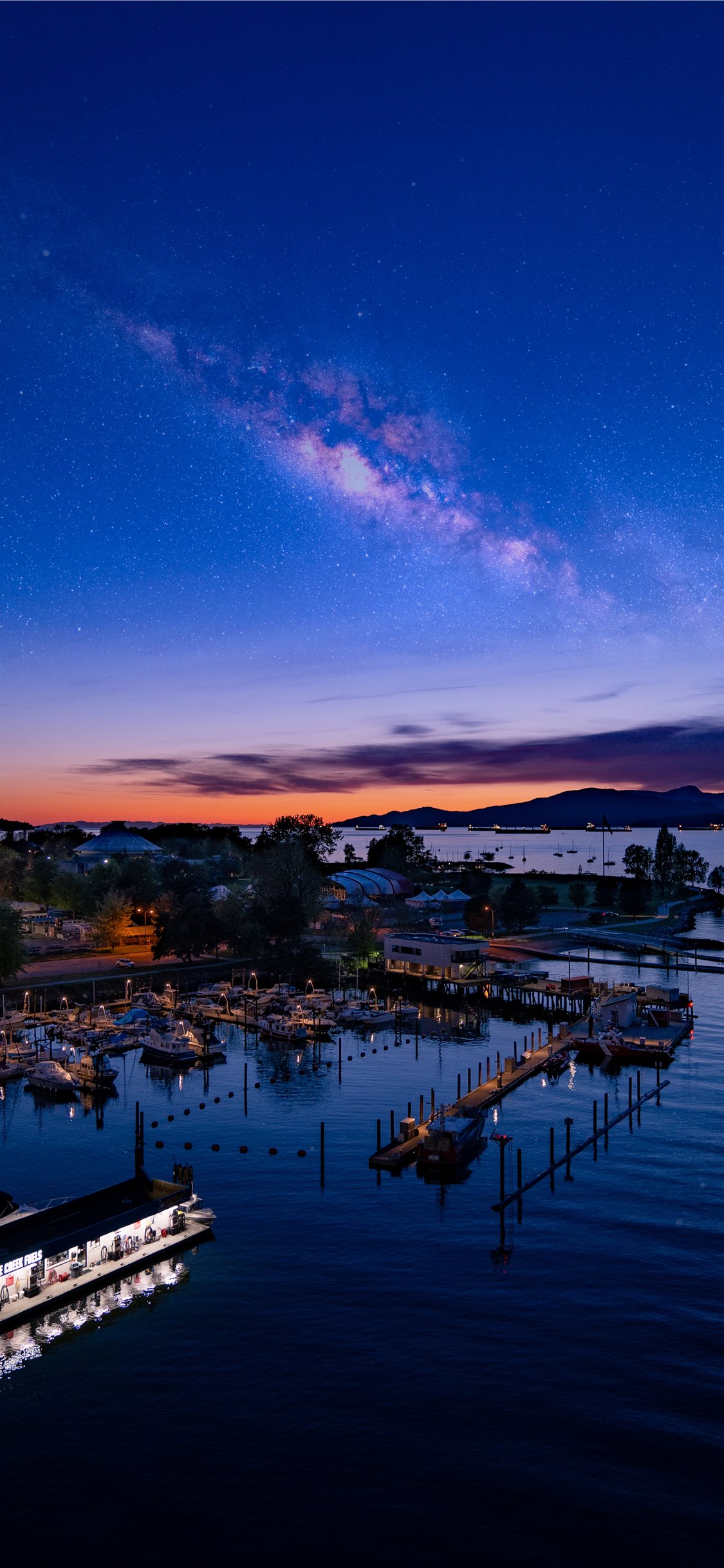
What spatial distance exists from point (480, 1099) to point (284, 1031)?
30.3 meters

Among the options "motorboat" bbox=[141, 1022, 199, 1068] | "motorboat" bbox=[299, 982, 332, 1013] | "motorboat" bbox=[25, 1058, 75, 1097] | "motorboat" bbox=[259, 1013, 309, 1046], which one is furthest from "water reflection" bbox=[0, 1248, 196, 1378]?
"motorboat" bbox=[299, 982, 332, 1013]

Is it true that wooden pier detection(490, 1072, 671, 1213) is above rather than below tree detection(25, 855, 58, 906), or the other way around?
below

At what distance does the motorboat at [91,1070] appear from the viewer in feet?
255

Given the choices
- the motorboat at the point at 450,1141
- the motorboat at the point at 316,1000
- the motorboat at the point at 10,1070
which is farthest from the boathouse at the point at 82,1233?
the motorboat at the point at 316,1000

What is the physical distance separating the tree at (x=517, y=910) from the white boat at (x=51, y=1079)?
4149 inches

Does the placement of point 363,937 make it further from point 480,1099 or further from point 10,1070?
point 480,1099

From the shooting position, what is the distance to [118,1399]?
33656 millimetres

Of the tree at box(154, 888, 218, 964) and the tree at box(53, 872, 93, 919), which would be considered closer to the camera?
the tree at box(154, 888, 218, 964)

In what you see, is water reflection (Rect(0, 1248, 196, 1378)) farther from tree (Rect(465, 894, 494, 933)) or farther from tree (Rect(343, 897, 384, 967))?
tree (Rect(465, 894, 494, 933))

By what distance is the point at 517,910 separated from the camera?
17388 centimetres

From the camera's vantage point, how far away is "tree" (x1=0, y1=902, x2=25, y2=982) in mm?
101812

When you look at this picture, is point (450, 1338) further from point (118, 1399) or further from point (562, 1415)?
point (118, 1399)

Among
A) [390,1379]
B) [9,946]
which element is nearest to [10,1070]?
[9,946]

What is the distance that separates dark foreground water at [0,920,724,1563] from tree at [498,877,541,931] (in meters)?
114
